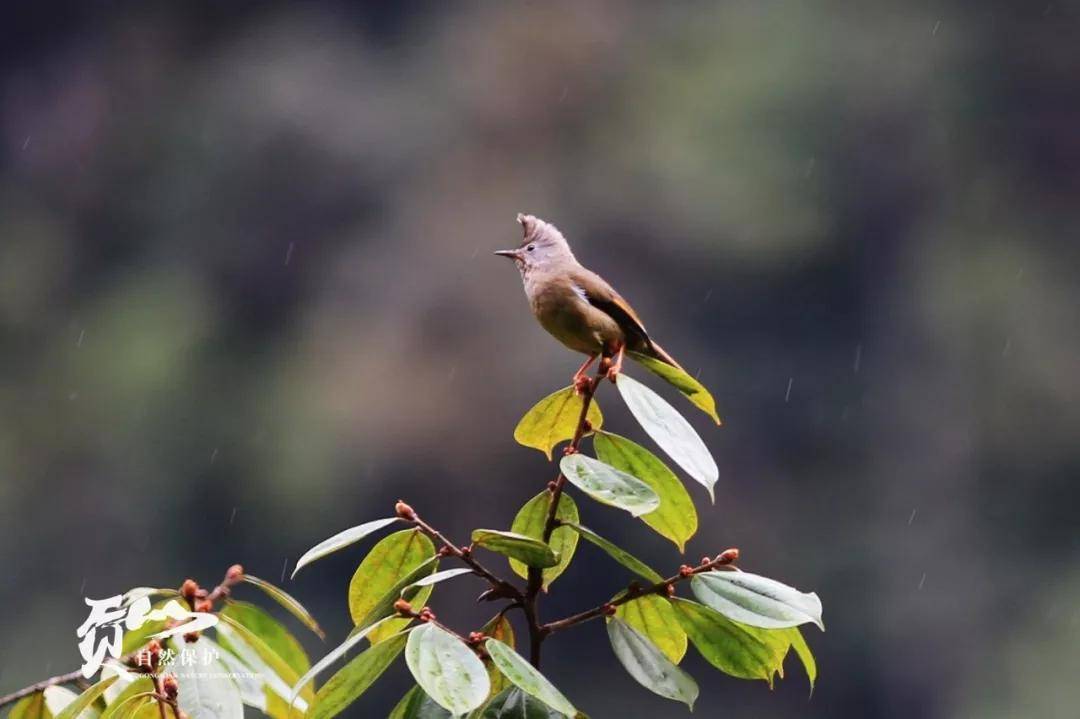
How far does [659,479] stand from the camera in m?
1.10

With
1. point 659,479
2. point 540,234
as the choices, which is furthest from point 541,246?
point 659,479

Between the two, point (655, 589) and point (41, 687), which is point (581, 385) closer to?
point (655, 589)

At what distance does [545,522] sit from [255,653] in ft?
0.84

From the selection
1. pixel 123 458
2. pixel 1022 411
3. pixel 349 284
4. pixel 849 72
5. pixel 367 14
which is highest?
pixel 367 14

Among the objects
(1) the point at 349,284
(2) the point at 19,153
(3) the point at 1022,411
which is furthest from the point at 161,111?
(3) the point at 1022,411

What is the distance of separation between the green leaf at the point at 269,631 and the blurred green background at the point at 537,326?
22.0ft

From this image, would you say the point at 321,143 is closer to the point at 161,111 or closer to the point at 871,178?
the point at 161,111

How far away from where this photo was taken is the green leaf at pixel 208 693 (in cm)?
103

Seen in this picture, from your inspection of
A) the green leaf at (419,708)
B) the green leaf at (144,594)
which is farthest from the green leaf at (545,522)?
the green leaf at (144,594)

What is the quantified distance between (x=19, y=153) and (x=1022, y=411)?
26.9 feet

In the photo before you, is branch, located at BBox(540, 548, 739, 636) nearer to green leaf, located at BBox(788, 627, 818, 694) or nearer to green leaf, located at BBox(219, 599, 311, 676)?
green leaf, located at BBox(788, 627, 818, 694)

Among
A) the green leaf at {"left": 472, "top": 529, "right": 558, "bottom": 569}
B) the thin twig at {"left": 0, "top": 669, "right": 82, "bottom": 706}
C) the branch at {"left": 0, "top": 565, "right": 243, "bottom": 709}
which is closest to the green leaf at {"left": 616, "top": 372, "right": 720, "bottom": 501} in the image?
the green leaf at {"left": 472, "top": 529, "right": 558, "bottom": 569}

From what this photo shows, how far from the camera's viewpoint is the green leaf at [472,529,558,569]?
0.92 meters

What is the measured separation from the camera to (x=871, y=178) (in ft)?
37.0
